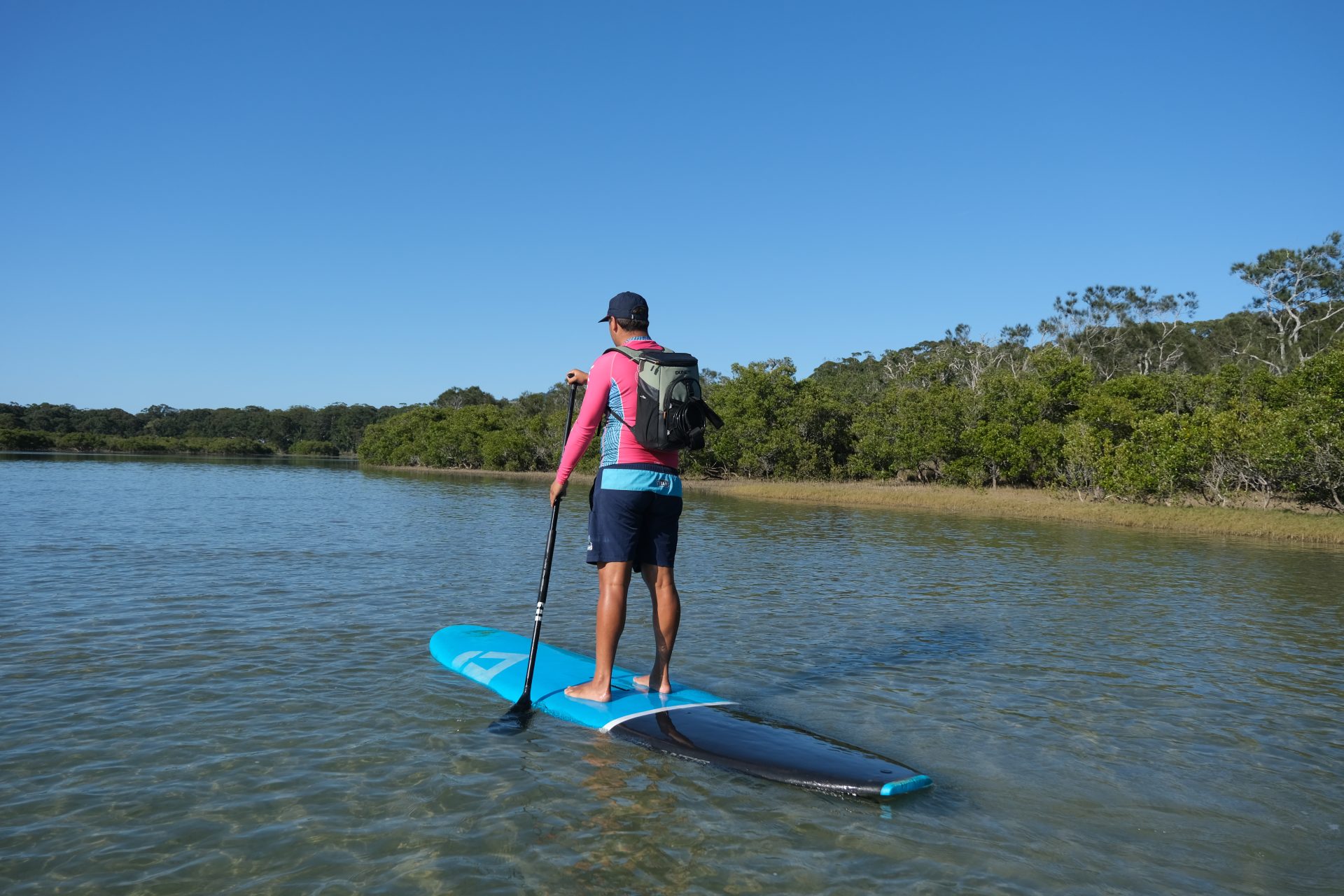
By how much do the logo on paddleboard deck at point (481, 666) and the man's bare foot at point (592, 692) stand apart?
0.88 metres

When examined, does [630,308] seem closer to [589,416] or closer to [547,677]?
[589,416]

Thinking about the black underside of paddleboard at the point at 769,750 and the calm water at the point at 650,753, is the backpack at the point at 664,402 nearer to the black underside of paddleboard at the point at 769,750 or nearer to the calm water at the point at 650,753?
the black underside of paddleboard at the point at 769,750

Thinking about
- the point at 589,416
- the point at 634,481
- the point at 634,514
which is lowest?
the point at 634,514

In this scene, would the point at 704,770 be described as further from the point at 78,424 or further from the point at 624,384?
the point at 78,424

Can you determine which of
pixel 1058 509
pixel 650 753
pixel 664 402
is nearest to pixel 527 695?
pixel 650 753

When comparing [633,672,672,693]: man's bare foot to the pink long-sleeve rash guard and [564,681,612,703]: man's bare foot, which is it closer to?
[564,681,612,703]: man's bare foot

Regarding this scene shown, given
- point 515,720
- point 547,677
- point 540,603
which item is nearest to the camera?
point 515,720

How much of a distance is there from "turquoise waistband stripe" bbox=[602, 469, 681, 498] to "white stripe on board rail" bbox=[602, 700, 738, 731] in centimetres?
143

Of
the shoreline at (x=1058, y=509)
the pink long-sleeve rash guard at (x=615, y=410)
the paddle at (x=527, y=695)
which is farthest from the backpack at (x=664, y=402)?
the shoreline at (x=1058, y=509)

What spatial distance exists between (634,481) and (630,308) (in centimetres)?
122

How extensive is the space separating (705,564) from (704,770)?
1086cm

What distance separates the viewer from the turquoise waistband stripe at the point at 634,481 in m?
5.42

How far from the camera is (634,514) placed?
214 inches

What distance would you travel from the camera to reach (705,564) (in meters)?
15.8
